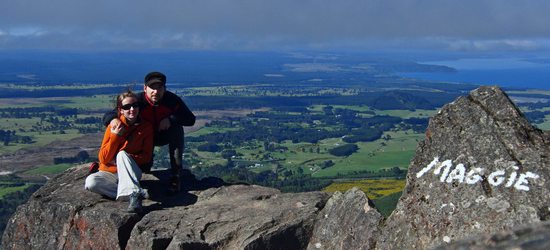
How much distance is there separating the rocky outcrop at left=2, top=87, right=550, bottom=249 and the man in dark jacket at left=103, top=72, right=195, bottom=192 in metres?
0.82

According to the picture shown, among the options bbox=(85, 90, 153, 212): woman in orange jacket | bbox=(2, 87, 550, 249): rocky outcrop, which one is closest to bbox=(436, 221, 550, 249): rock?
bbox=(2, 87, 550, 249): rocky outcrop

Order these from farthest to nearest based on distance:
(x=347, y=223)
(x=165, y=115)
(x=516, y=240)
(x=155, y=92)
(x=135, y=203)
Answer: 1. (x=165, y=115)
2. (x=155, y=92)
3. (x=135, y=203)
4. (x=347, y=223)
5. (x=516, y=240)

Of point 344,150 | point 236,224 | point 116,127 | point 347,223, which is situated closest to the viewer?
point 347,223

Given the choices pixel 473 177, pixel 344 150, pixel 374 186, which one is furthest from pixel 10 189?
pixel 473 177

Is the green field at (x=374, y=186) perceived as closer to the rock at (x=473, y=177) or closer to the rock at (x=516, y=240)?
the rock at (x=473, y=177)

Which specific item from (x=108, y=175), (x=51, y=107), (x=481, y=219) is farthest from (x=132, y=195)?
(x=51, y=107)

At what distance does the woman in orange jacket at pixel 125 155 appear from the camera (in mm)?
14055

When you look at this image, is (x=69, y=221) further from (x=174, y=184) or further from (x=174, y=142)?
(x=174, y=142)

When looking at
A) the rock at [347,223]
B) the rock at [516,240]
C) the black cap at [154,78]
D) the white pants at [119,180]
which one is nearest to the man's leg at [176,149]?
the white pants at [119,180]

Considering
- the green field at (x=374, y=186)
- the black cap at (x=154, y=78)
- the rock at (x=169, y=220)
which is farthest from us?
the green field at (x=374, y=186)

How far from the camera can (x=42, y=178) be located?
78.9 metres

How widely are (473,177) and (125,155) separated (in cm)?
760

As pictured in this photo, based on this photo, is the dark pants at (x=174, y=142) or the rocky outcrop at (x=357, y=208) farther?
the dark pants at (x=174, y=142)

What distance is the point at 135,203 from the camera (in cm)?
1362
